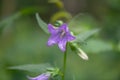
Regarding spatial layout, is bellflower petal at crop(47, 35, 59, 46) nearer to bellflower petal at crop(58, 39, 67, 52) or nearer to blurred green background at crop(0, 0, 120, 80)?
bellflower petal at crop(58, 39, 67, 52)

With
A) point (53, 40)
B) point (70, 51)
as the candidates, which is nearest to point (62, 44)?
point (53, 40)

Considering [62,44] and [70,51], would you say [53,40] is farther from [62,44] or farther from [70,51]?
[70,51]

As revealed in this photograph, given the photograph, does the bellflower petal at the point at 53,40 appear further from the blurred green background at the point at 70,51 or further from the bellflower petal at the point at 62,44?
the blurred green background at the point at 70,51

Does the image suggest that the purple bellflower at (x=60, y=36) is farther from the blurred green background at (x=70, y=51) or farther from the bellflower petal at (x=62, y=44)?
the blurred green background at (x=70, y=51)

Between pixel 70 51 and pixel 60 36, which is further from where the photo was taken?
pixel 70 51

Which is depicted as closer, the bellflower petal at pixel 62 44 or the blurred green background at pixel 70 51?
the bellflower petal at pixel 62 44

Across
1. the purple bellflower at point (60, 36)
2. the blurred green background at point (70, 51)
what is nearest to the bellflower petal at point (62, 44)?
the purple bellflower at point (60, 36)

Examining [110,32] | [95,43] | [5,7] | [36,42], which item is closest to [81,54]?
[95,43]

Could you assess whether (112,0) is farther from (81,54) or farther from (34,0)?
(34,0)

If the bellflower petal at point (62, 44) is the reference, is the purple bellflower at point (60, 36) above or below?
above
